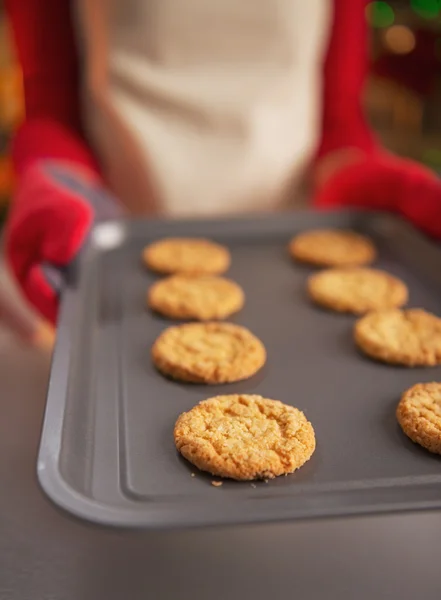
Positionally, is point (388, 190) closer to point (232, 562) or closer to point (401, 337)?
point (401, 337)

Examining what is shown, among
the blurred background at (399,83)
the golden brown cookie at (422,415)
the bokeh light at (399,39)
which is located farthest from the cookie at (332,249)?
the bokeh light at (399,39)

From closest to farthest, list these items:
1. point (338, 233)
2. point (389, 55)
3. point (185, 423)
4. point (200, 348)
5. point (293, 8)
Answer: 1. point (185, 423)
2. point (200, 348)
3. point (338, 233)
4. point (293, 8)
5. point (389, 55)

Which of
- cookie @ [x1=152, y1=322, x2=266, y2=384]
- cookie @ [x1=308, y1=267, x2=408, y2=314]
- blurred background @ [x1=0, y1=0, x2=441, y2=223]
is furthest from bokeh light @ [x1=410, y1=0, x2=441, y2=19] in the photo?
cookie @ [x1=152, y1=322, x2=266, y2=384]

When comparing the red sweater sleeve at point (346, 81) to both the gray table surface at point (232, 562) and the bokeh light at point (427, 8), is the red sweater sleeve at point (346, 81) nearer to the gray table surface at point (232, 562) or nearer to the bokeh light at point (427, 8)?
the bokeh light at point (427, 8)

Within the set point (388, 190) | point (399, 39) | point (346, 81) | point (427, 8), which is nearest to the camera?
point (388, 190)

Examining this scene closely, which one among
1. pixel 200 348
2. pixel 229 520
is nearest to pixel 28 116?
pixel 200 348

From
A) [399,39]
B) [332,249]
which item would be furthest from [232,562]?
[399,39]

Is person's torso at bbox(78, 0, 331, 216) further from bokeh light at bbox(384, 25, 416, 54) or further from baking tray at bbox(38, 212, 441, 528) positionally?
bokeh light at bbox(384, 25, 416, 54)

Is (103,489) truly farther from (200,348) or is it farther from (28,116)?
(28,116)
